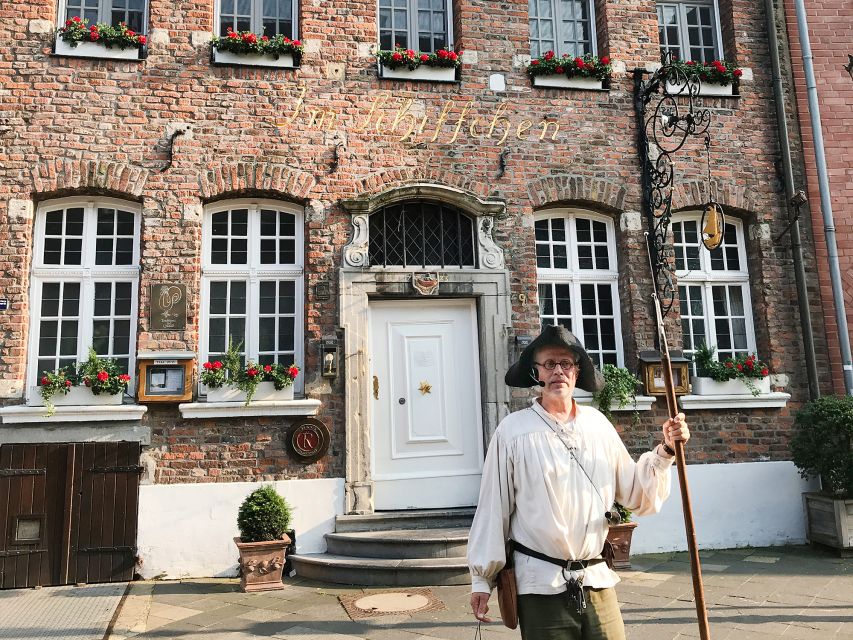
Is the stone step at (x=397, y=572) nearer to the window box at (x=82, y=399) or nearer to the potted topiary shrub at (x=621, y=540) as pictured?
the potted topiary shrub at (x=621, y=540)

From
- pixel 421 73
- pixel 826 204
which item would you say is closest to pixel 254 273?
pixel 421 73


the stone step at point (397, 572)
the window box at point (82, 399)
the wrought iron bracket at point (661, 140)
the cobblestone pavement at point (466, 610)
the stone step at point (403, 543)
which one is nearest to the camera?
the cobblestone pavement at point (466, 610)

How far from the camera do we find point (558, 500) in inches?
107

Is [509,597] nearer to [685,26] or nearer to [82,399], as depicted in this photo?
[82,399]

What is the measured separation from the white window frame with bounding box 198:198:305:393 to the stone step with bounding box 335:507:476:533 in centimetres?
147

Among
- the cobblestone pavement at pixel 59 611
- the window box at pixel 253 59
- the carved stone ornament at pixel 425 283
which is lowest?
the cobblestone pavement at pixel 59 611

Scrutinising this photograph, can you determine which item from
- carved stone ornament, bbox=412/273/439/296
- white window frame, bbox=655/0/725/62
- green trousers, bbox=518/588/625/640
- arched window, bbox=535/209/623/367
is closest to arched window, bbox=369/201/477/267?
carved stone ornament, bbox=412/273/439/296

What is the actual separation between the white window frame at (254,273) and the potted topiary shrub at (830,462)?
549cm

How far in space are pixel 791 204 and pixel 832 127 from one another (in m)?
1.26

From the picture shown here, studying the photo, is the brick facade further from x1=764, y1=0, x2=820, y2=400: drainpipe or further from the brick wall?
the brick wall

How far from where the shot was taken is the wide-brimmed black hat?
116 inches

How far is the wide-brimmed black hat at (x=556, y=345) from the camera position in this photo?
116 inches

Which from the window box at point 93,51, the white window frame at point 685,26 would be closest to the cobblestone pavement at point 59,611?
the window box at point 93,51

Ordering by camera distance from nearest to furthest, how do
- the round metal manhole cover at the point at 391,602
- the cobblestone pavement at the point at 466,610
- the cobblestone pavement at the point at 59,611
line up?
the cobblestone pavement at the point at 466,610
the cobblestone pavement at the point at 59,611
the round metal manhole cover at the point at 391,602
